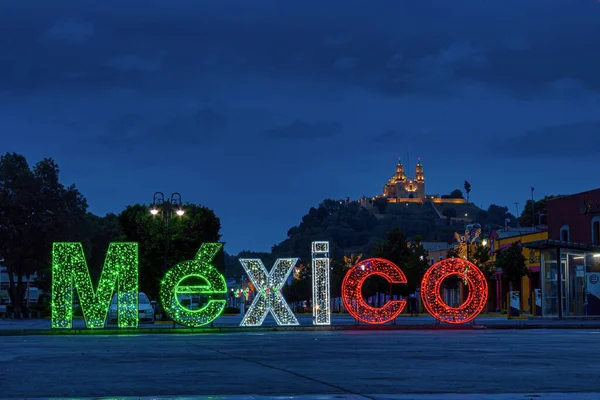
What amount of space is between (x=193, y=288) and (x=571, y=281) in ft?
86.4

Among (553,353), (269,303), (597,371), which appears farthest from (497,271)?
(597,371)

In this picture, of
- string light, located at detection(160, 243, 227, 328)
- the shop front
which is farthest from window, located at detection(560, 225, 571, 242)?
Answer: string light, located at detection(160, 243, 227, 328)

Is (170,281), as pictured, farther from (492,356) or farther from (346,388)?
(346,388)

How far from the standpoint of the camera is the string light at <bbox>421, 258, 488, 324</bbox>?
40031mm

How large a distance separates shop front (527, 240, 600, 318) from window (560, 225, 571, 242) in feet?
40.4

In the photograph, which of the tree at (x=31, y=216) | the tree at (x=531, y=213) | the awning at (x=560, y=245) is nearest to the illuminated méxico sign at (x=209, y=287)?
the awning at (x=560, y=245)

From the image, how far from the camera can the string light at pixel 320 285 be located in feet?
129

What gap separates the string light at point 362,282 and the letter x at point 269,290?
2527 mm

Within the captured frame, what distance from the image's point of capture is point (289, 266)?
1528 inches

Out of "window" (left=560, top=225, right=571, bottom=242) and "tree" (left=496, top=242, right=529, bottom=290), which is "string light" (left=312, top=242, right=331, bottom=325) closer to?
"window" (left=560, top=225, right=571, bottom=242)

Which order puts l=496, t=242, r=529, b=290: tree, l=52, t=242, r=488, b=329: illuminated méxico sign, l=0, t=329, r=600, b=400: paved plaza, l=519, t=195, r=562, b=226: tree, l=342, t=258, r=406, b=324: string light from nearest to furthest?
1. l=0, t=329, r=600, b=400: paved plaza
2. l=52, t=242, r=488, b=329: illuminated méxico sign
3. l=342, t=258, r=406, b=324: string light
4. l=496, t=242, r=529, b=290: tree
5. l=519, t=195, r=562, b=226: tree

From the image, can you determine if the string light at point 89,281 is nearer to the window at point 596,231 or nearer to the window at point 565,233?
the window at point 596,231

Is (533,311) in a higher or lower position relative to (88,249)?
lower

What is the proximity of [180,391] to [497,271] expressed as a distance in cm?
7795
